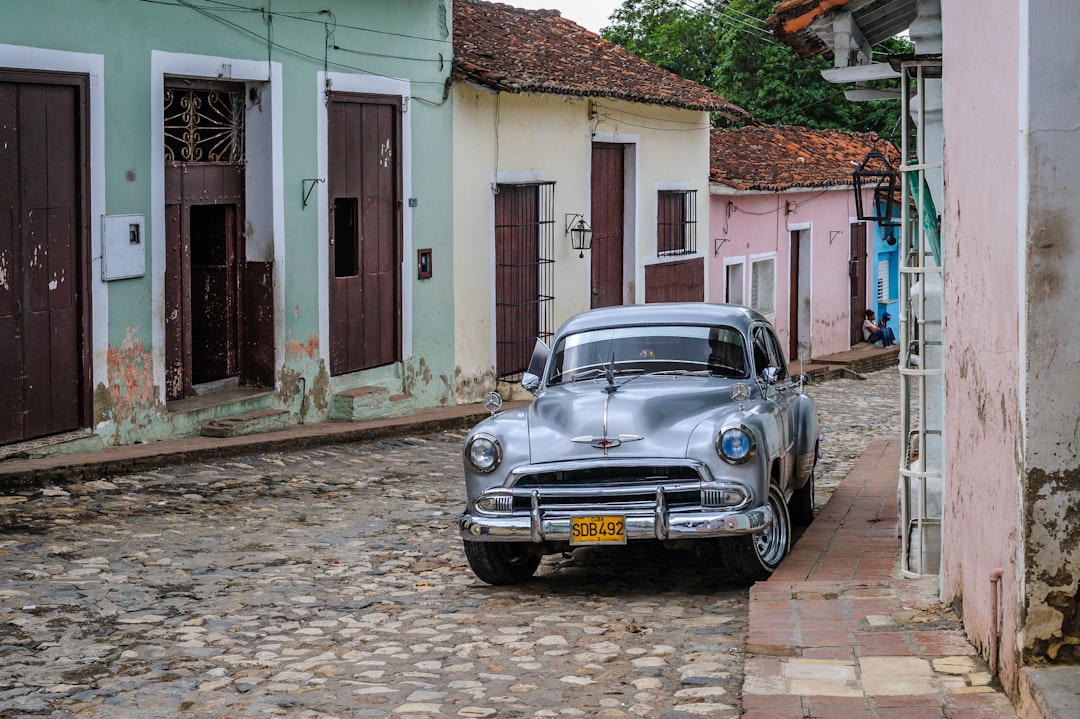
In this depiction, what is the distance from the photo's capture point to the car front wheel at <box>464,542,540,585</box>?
25.6ft

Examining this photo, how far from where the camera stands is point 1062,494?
4484mm

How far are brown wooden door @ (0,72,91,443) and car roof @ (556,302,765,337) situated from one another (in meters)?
4.61

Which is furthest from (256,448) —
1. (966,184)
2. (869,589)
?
(966,184)

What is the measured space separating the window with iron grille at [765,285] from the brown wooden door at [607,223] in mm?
5412

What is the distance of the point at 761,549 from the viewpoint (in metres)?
7.88

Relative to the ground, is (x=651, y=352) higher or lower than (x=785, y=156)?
lower

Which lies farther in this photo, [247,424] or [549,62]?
[549,62]

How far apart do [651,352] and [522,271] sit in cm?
1034

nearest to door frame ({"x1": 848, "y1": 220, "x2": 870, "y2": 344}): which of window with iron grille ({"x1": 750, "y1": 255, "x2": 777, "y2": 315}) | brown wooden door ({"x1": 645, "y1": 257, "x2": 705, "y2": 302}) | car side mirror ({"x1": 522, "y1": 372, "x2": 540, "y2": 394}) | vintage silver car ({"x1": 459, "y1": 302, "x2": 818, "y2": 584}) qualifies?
window with iron grille ({"x1": 750, "y1": 255, "x2": 777, "y2": 315})

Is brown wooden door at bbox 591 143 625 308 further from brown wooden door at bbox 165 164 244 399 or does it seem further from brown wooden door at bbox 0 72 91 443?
brown wooden door at bbox 0 72 91 443

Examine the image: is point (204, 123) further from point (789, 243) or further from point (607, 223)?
point (789, 243)

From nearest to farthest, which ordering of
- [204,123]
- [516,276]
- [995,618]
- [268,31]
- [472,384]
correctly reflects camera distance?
[995,618] → [204,123] → [268,31] → [472,384] → [516,276]

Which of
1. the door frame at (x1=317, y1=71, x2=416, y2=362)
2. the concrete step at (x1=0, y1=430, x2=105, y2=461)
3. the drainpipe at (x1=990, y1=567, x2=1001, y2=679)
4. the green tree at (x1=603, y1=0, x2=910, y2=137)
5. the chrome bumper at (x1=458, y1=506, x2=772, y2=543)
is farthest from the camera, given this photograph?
the green tree at (x1=603, y1=0, x2=910, y2=137)

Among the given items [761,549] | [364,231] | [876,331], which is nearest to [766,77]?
[876,331]
